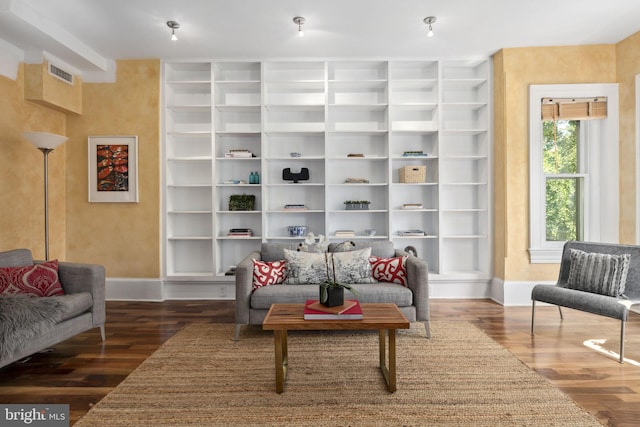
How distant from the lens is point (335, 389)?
242cm

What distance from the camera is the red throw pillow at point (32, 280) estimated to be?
2980 mm

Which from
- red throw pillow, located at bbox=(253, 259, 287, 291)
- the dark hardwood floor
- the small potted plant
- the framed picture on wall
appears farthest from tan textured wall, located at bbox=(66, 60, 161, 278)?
the small potted plant

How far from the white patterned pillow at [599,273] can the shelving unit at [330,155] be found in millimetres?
1454

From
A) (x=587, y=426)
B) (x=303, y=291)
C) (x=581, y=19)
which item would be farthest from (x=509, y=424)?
(x=581, y=19)

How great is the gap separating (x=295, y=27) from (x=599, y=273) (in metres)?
3.72

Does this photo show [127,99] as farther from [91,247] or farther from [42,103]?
[91,247]

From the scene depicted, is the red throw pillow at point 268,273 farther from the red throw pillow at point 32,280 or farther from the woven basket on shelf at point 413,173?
the woven basket on shelf at point 413,173

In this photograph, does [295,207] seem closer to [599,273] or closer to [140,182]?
[140,182]

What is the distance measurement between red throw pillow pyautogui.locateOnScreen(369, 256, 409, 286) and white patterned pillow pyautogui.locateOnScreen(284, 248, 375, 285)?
0.32 feet

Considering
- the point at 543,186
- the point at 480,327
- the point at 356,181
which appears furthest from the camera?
the point at 356,181

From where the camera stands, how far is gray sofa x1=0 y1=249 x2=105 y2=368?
99.1 inches

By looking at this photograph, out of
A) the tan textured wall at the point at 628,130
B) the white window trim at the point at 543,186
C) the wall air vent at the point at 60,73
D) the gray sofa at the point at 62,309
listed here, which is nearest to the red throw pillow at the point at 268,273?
the gray sofa at the point at 62,309

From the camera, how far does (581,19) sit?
12.8 ft

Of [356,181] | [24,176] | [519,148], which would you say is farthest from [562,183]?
[24,176]
